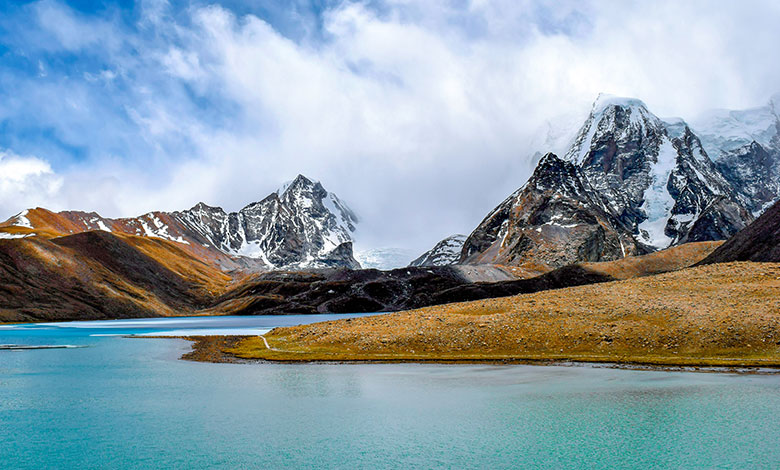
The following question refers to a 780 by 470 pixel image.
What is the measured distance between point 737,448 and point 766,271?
261 feet

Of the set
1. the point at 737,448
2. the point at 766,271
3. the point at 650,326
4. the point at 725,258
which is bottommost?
the point at 737,448

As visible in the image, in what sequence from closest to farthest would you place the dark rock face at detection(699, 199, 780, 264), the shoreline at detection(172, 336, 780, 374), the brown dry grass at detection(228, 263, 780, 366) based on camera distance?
the shoreline at detection(172, 336, 780, 374)
the brown dry grass at detection(228, 263, 780, 366)
the dark rock face at detection(699, 199, 780, 264)

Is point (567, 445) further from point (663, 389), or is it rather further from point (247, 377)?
point (247, 377)

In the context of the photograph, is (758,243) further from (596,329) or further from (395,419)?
(395,419)

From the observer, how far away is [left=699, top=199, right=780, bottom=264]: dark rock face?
163000 millimetres

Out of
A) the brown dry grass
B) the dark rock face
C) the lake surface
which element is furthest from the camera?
the dark rock face

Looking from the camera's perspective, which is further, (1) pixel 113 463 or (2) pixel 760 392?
(2) pixel 760 392

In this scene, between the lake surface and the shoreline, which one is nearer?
the lake surface

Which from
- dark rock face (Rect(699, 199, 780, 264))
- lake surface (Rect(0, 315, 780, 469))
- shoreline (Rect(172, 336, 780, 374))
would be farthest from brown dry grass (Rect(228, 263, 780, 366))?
dark rock face (Rect(699, 199, 780, 264))

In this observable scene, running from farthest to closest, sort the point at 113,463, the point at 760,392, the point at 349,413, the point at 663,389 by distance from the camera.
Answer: the point at 663,389 → the point at 760,392 → the point at 349,413 → the point at 113,463

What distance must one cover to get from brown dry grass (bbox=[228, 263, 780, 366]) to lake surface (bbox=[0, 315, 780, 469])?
12.2 m

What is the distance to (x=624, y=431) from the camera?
1469 inches

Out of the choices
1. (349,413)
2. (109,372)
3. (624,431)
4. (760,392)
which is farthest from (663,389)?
(109,372)

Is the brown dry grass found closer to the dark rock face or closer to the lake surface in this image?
the lake surface
